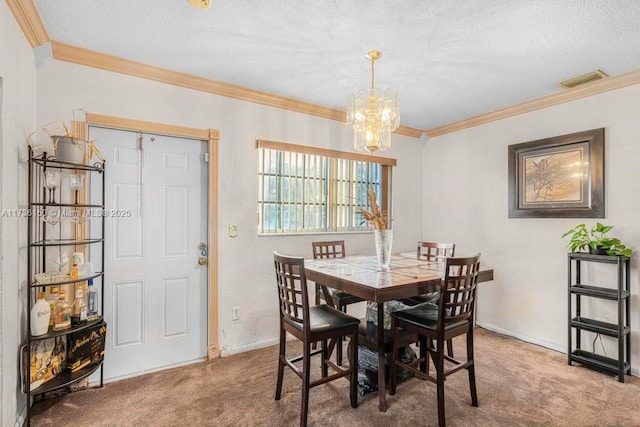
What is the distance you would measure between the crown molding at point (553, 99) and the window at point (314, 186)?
994 millimetres

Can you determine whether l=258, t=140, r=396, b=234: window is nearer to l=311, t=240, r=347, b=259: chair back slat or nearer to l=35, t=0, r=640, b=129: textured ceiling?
l=311, t=240, r=347, b=259: chair back slat

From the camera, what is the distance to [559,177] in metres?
3.27

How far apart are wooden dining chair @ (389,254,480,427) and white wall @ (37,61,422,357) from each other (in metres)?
1.48

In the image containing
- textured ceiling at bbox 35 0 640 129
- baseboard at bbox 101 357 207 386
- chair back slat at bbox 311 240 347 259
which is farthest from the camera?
chair back slat at bbox 311 240 347 259

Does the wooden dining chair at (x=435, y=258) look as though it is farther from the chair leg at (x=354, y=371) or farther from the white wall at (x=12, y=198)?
the white wall at (x=12, y=198)

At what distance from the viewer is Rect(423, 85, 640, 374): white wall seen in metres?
2.85

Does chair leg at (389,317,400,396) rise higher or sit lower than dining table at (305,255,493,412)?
lower

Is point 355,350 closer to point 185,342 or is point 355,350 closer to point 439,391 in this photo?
point 439,391

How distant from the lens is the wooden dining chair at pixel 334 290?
2881 mm

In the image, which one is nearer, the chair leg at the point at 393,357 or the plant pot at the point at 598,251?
the chair leg at the point at 393,357

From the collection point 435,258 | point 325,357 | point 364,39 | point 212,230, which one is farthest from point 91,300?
point 435,258

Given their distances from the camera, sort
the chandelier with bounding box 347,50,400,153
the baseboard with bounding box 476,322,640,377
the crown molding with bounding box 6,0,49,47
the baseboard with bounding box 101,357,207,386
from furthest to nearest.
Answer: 1. the baseboard with bounding box 476,322,640,377
2. the baseboard with bounding box 101,357,207,386
3. the chandelier with bounding box 347,50,400,153
4. the crown molding with bounding box 6,0,49,47

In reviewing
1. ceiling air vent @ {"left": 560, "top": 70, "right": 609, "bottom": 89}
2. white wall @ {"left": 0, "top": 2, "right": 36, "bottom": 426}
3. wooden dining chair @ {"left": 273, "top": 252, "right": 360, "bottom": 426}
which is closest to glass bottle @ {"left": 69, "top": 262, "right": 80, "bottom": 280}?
white wall @ {"left": 0, "top": 2, "right": 36, "bottom": 426}

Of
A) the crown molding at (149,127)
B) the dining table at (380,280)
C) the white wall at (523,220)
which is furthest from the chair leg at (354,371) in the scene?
the white wall at (523,220)
